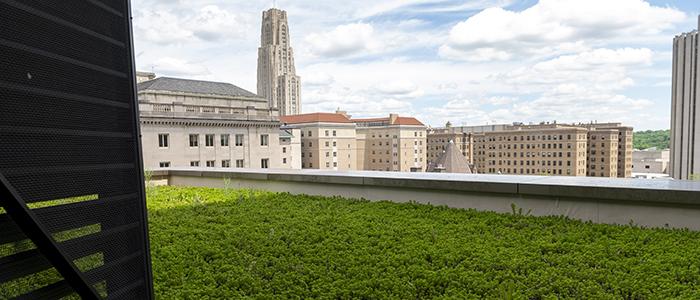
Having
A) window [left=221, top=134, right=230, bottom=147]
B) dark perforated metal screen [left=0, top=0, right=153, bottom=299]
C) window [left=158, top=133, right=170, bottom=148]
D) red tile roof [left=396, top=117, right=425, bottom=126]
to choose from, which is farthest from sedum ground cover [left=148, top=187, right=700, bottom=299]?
A: window [left=221, top=134, right=230, bottom=147]

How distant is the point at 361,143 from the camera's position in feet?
68.8

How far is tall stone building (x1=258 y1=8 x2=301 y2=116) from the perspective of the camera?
29.1 meters

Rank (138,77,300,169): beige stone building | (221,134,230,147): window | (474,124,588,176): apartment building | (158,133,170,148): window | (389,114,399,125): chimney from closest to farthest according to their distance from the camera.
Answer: (474,124,588,176): apartment building, (158,133,170,148): window, (138,77,300,169): beige stone building, (389,114,399,125): chimney, (221,134,230,147): window

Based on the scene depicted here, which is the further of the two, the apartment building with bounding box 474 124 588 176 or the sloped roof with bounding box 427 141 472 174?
the apartment building with bounding box 474 124 588 176

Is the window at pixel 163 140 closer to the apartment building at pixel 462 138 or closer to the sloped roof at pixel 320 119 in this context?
the sloped roof at pixel 320 119

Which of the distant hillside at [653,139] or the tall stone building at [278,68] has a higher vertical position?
the tall stone building at [278,68]

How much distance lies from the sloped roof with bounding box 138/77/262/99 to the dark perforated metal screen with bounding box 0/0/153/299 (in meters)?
23.4

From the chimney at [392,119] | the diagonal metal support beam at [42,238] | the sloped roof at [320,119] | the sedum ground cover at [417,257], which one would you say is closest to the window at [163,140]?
the sloped roof at [320,119]

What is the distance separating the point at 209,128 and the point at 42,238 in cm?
2318

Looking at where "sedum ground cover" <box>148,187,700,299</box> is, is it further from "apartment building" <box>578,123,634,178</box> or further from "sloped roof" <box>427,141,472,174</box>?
"sloped roof" <box>427,141,472,174</box>

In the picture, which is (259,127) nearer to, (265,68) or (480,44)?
(265,68)

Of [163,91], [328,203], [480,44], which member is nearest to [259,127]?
[163,91]

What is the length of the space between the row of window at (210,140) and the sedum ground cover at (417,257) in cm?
1893

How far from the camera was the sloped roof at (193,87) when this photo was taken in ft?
79.0
